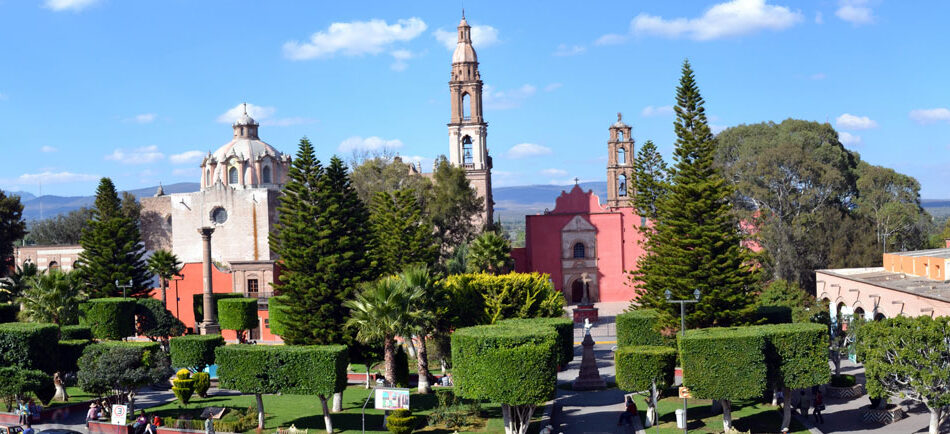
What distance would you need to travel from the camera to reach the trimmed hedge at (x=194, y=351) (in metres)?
33.0

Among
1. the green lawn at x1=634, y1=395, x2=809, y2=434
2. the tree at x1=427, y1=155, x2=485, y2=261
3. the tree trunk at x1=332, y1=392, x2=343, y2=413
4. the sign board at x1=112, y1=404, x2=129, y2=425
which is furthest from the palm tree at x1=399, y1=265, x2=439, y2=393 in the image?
the tree at x1=427, y1=155, x2=485, y2=261

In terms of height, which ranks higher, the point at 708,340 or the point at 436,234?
the point at 436,234

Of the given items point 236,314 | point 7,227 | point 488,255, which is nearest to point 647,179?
point 488,255

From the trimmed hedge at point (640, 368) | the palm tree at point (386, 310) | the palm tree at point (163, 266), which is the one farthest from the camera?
the palm tree at point (163, 266)

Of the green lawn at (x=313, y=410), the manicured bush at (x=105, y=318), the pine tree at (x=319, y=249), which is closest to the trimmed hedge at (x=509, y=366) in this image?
the green lawn at (x=313, y=410)

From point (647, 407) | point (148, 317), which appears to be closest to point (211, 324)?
point (148, 317)

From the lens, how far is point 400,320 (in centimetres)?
2688

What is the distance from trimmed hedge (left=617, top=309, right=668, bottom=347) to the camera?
31.8 meters

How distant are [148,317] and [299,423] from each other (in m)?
17.2

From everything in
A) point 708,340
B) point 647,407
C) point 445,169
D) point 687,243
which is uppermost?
point 445,169

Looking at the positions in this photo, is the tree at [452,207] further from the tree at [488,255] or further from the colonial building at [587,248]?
the tree at [488,255]

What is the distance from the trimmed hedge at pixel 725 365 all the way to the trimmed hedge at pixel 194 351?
16866 millimetres

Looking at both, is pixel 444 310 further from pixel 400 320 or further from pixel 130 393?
pixel 130 393

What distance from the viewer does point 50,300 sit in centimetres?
3653
